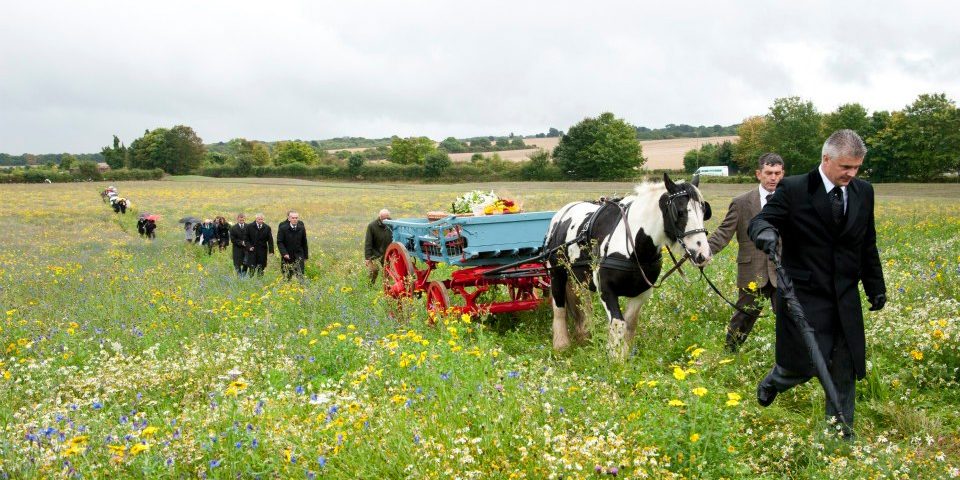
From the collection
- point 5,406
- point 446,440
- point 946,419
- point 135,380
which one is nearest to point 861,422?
point 946,419

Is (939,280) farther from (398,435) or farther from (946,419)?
(398,435)

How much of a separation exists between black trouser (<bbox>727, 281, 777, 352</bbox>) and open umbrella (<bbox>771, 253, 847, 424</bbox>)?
237 cm

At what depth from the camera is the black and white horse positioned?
6.44 meters

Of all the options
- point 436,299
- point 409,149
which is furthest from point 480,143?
point 436,299

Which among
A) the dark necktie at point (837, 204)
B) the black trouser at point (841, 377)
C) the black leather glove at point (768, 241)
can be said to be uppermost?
the dark necktie at point (837, 204)

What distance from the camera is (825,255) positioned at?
4539 millimetres

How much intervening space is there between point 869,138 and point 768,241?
7000 cm

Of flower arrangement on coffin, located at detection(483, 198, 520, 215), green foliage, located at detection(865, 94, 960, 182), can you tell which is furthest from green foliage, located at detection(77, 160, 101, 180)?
flower arrangement on coffin, located at detection(483, 198, 520, 215)

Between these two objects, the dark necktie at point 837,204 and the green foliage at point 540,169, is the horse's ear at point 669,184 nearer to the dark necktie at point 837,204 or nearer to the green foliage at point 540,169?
the dark necktie at point 837,204

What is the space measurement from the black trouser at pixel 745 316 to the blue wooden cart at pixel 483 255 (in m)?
2.32

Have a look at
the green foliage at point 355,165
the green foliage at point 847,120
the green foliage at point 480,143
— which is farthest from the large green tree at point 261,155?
the green foliage at point 847,120

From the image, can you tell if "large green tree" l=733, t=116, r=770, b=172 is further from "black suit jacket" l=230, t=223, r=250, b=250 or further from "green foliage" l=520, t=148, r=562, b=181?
"black suit jacket" l=230, t=223, r=250, b=250

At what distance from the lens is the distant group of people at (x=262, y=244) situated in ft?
49.8

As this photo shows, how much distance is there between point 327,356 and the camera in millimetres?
6875
